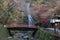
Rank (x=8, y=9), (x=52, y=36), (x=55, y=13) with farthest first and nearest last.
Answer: (x=8, y=9), (x=55, y=13), (x=52, y=36)

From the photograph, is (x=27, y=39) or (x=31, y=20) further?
(x=31, y=20)

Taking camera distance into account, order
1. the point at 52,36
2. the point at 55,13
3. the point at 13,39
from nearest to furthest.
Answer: the point at 52,36
the point at 13,39
the point at 55,13

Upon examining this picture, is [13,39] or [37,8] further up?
[37,8]

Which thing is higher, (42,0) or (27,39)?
(42,0)

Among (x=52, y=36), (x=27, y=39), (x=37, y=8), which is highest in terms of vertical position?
(x=37, y=8)

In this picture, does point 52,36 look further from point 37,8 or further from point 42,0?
point 42,0

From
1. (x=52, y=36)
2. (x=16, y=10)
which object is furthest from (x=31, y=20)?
(x=52, y=36)

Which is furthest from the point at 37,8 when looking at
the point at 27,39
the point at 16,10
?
the point at 27,39

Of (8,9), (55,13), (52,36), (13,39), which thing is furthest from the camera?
(8,9)

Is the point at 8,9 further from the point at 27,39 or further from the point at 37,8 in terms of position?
the point at 27,39
